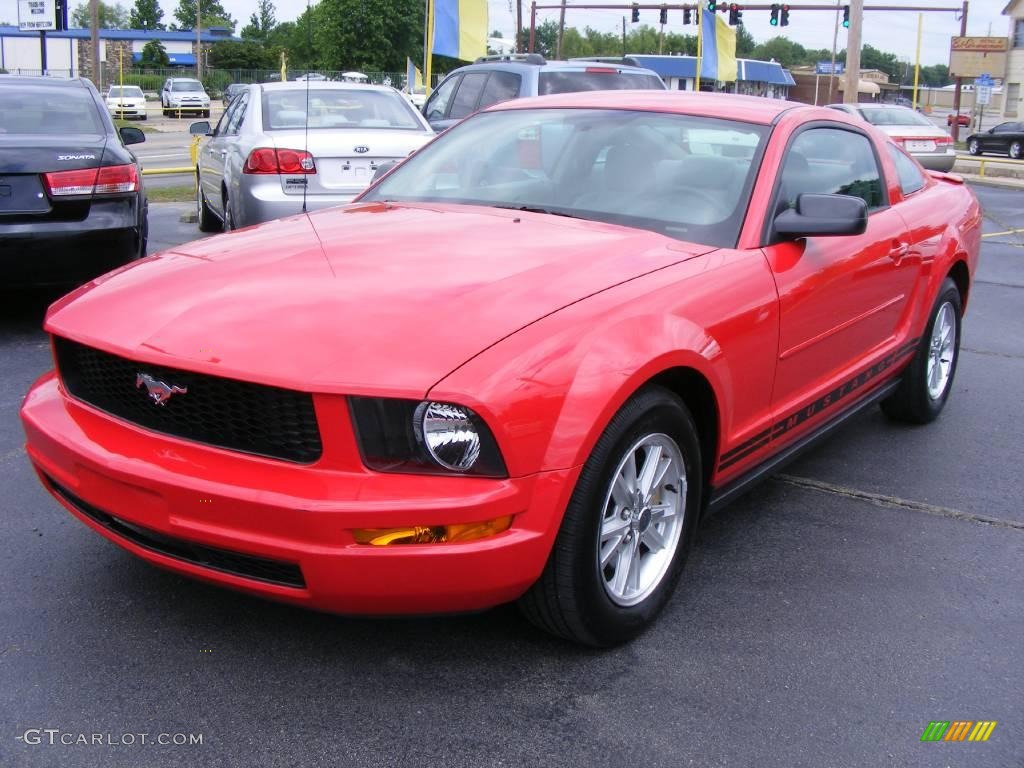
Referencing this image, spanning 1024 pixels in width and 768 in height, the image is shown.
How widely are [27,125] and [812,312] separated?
5.15 metres

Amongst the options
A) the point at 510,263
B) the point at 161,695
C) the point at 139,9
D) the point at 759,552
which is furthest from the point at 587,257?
the point at 139,9

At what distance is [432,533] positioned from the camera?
98.3 inches

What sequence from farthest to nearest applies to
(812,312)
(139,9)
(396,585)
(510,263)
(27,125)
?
(139,9)
(27,125)
(812,312)
(510,263)
(396,585)

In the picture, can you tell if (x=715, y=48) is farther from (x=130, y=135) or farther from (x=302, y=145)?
(x=130, y=135)

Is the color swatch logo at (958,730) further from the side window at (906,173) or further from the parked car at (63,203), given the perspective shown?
the parked car at (63,203)

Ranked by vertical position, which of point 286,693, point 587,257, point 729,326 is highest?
point 587,257

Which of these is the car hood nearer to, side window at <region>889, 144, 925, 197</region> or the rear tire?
side window at <region>889, 144, 925, 197</region>

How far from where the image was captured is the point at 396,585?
8.21ft

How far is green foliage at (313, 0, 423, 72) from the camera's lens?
70.2 metres

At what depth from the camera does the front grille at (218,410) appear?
2.54 m

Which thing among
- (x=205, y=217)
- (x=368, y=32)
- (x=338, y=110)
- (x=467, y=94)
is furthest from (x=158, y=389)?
(x=368, y=32)

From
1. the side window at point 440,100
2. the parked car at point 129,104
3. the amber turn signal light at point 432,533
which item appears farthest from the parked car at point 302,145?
the parked car at point 129,104

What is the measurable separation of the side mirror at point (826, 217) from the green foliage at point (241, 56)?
75.1 meters

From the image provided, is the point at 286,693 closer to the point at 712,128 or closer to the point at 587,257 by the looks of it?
the point at 587,257
